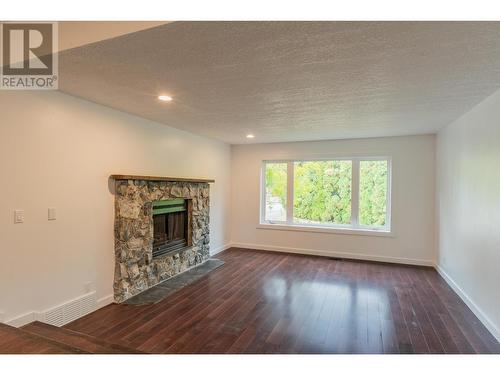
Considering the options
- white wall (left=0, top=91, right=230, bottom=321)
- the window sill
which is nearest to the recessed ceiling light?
white wall (left=0, top=91, right=230, bottom=321)

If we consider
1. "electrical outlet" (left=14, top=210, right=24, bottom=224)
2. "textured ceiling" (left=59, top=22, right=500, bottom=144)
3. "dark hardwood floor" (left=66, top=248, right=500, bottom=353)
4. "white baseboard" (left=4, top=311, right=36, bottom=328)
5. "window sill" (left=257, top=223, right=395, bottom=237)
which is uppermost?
"textured ceiling" (left=59, top=22, right=500, bottom=144)

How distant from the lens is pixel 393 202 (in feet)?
15.8

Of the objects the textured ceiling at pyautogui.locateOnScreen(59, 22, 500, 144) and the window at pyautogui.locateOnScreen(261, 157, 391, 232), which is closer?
the textured ceiling at pyautogui.locateOnScreen(59, 22, 500, 144)

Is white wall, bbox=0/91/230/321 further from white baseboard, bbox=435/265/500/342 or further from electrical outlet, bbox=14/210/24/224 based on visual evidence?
white baseboard, bbox=435/265/500/342

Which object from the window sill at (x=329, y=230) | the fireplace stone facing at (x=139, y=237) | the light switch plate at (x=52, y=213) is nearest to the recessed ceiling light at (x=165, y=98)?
the fireplace stone facing at (x=139, y=237)

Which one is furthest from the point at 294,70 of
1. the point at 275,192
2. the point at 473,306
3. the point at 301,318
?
the point at 275,192

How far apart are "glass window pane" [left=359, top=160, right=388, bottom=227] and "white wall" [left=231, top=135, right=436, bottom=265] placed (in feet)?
0.67

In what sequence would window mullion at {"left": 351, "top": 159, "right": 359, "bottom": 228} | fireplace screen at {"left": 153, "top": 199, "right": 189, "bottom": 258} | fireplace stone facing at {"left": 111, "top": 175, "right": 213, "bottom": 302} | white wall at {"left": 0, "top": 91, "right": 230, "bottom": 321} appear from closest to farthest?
white wall at {"left": 0, "top": 91, "right": 230, "bottom": 321}, fireplace stone facing at {"left": 111, "top": 175, "right": 213, "bottom": 302}, fireplace screen at {"left": 153, "top": 199, "right": 189, "bottom": 258}, window mullion at {"left": 351, "top": 159, "right": 359, "bottom": 228}

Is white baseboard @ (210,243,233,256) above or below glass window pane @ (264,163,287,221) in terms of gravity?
below

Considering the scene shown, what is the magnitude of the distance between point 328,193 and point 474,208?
2.59 m

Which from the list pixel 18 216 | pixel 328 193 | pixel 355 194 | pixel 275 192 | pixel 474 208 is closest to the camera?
pixel 18 216

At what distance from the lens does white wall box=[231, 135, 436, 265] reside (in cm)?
462

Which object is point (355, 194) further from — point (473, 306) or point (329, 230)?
point (473, 306)

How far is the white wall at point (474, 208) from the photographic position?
2.54m
